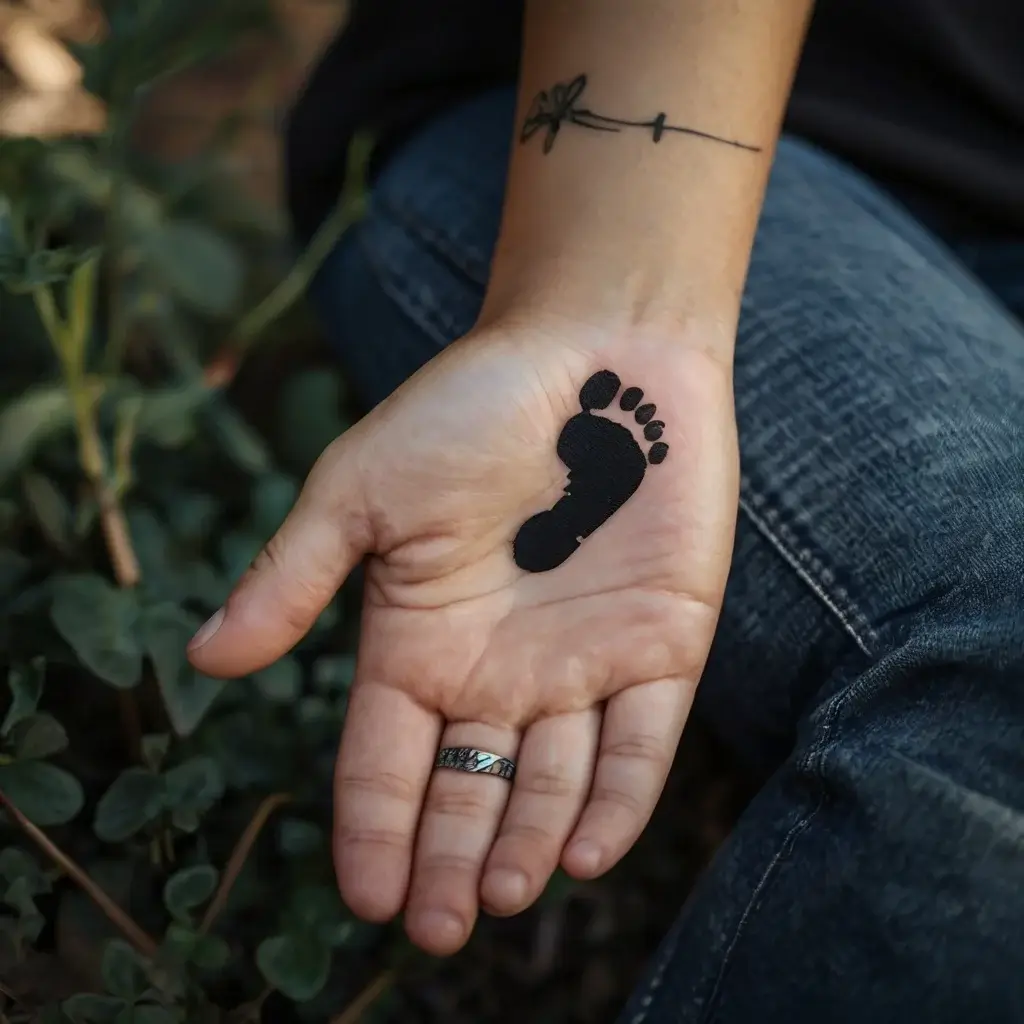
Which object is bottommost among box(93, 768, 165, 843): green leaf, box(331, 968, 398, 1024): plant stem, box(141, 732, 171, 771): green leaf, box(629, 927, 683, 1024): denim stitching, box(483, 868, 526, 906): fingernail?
box(629, 927, 683, 1024): denim stitching

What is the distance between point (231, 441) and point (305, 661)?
0.25m

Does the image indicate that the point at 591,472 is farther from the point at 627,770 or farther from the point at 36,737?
the point at 36,737

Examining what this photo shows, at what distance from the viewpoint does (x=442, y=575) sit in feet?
2.50

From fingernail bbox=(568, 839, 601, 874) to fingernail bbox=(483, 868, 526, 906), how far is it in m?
0.04

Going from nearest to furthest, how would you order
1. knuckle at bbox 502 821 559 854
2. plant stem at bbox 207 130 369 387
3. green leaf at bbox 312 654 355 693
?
knuckle at bbox 502 821 559 854, green leaf at bbox 312 654 355 693, plant stem at bbox 207 130 369 387

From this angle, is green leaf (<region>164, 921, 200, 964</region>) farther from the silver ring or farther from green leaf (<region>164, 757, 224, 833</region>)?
the silver ring

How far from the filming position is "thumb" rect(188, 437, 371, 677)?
0.71 meters

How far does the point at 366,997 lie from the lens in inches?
32.0

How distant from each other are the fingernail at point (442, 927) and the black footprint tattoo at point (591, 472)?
10.5 inches

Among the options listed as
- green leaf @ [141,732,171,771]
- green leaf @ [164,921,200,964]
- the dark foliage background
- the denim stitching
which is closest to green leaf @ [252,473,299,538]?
the dark foliage background

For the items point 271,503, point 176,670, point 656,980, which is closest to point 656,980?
point 656,980

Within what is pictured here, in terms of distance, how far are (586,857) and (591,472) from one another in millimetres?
298

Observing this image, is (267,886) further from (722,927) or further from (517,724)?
(722,927)

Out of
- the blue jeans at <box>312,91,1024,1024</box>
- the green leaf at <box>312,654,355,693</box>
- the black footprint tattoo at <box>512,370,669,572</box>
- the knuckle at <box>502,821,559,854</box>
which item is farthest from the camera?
the green leaf at <box>312,654,355,693</box>
